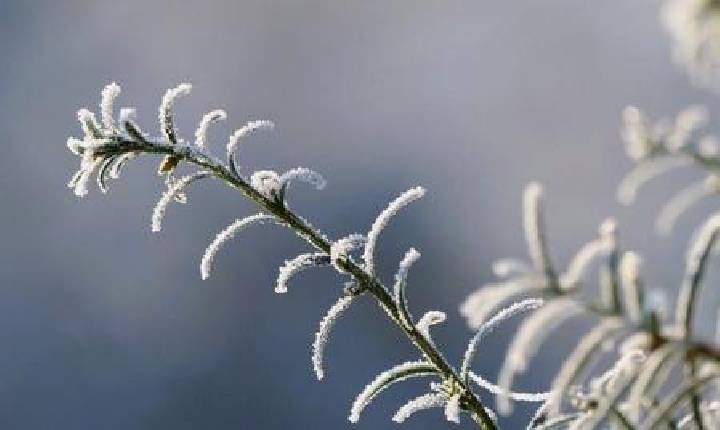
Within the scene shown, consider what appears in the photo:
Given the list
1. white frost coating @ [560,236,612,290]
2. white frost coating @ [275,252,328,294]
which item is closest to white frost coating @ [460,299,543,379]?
white frost coating @ [275,252,328,294]

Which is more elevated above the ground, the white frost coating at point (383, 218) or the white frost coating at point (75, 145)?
the white frost coating at point (75, 145)

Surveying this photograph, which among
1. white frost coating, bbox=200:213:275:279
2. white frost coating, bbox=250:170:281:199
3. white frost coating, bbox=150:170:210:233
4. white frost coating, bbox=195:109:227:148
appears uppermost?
white frost coating, bbox=195:109:227:148

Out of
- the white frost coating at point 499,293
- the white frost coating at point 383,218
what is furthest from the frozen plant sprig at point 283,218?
the white frost coating at point 499,293

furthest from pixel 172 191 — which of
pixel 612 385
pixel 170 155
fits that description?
pixel 612 385

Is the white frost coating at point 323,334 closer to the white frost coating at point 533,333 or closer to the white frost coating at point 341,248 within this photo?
the white frost coating at point 341,248

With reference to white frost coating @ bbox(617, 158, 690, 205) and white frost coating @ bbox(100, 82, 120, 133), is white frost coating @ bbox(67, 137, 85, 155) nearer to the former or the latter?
white frost coating @ bbox(100, 82, 120, 133)

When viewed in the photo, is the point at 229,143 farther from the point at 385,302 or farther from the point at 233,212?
the point at 233,212

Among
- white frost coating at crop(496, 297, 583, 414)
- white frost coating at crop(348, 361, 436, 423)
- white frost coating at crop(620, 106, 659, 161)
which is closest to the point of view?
white frost coating at crop(496, 297, 583, 414)
